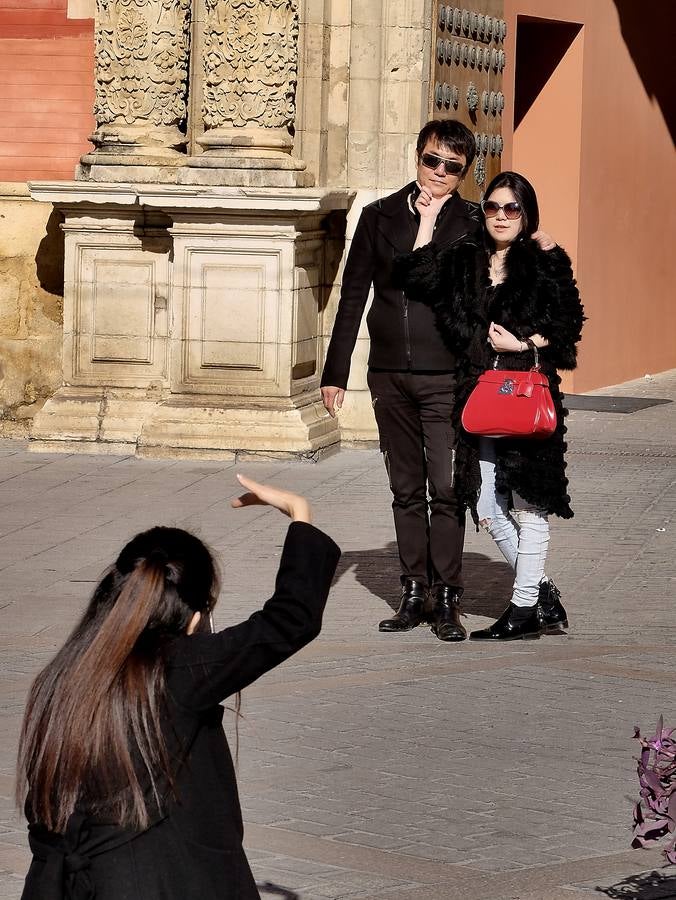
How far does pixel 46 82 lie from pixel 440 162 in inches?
236

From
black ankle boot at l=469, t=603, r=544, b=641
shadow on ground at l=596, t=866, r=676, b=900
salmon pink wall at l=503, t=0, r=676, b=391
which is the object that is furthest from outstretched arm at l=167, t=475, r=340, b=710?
salmon pink wall at l=503, t=0, r=676, b=391

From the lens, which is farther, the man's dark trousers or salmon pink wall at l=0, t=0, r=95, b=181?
salmon pink wall at l=0, t=0, r=95, b=181

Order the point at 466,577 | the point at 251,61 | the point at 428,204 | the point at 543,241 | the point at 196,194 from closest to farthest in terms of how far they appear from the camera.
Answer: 1. the point at 543,241
2. the point at 428,204
3. the point at 466,577
4. the point at 196,194
5. the point at 251,61

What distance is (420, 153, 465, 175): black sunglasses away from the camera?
778 centimetres

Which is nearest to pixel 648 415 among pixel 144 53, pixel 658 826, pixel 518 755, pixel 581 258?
pixel 581 258

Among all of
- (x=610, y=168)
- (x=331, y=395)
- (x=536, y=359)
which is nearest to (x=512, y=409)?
(x=536, y=359)

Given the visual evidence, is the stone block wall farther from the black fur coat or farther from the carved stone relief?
the black fur coat

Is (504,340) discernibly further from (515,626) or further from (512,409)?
(515,626)

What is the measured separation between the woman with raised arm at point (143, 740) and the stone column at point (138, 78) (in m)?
9.39

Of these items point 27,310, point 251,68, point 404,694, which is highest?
point 251,68

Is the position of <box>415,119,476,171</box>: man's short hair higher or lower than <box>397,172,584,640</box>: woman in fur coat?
higher

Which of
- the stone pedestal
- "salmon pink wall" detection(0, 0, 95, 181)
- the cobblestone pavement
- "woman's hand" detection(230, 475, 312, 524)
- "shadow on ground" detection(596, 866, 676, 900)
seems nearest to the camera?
"woman's hand" detection(230, 475, 312, 524)

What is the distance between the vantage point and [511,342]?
7.48 meters

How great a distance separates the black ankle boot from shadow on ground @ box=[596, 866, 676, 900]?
2.68 m
